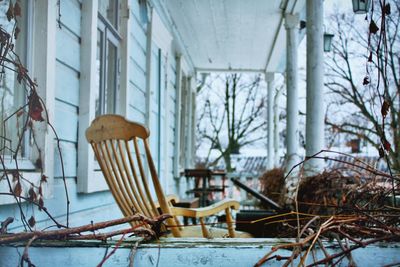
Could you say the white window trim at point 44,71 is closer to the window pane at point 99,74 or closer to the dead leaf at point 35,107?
the dead leaf at point 35,107

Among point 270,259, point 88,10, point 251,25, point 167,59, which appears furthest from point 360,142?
point 270,259

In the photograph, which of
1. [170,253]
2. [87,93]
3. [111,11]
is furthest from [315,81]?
[170,253]

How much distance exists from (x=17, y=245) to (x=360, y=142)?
11477 millimetres

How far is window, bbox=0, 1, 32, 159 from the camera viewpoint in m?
1.66

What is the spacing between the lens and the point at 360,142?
11664mm

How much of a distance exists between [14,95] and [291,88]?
150 inches

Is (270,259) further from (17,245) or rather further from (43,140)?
(43,140)

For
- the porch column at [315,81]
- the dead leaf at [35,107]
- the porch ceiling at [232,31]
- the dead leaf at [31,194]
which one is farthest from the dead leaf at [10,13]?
the porch ceiling at [232,31]

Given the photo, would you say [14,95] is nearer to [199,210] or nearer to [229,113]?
[199,210]

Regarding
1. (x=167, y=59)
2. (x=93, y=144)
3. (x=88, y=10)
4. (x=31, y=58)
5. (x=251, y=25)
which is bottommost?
(x=93, y=144)

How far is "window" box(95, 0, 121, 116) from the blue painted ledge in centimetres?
200

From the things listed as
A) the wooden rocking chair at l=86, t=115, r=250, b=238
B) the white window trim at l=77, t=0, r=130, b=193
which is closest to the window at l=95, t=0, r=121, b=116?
the white window trim at l=77, t=0, r=130, b=193

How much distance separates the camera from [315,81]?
3754mm

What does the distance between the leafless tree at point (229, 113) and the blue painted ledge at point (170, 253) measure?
15.0 meters
